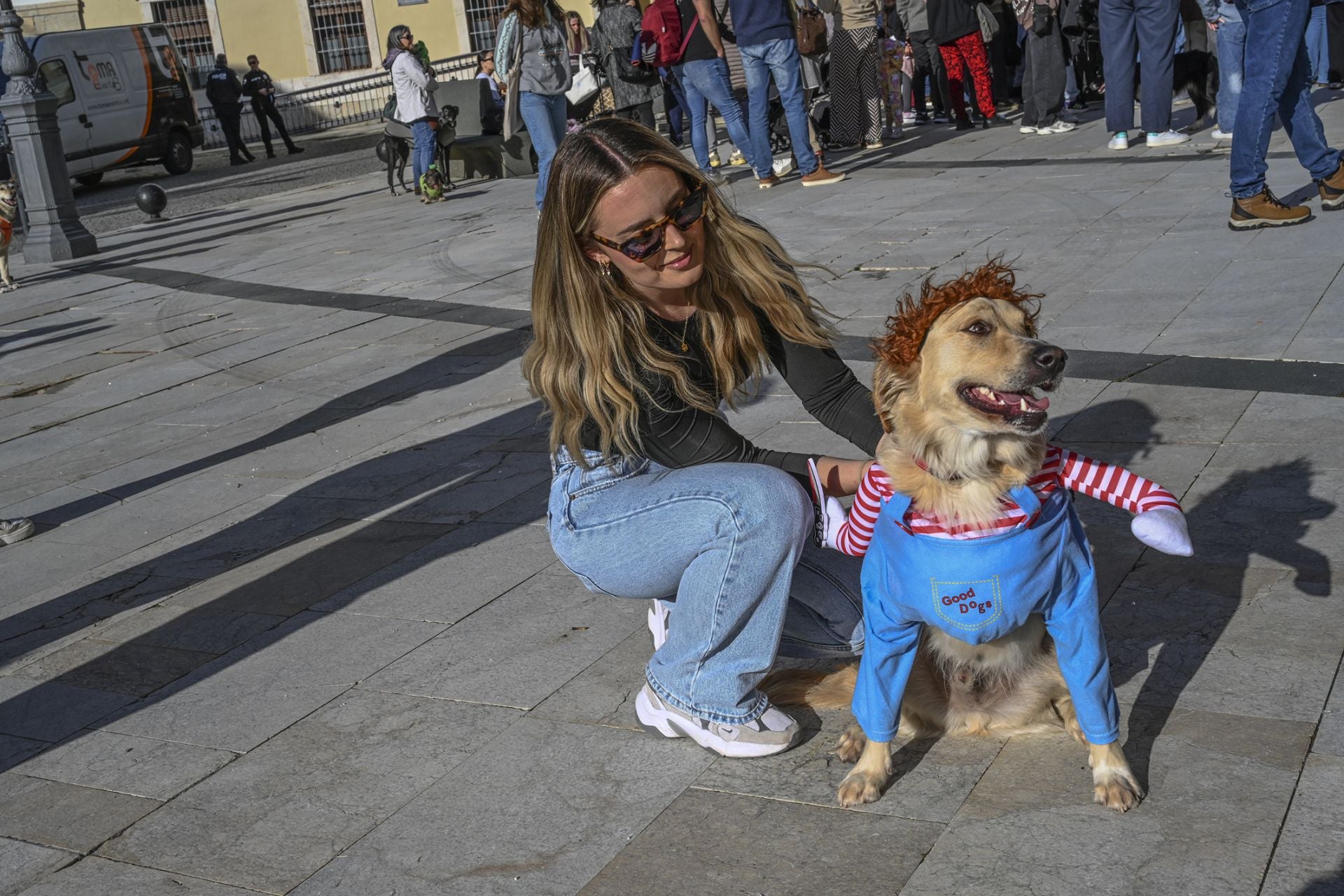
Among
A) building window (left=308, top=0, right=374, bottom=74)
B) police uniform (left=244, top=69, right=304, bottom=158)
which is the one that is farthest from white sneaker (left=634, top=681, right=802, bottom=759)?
building window (left=308, top=0, right=374, bottom=74)

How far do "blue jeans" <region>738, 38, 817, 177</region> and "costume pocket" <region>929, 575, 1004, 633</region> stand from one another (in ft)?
29.5

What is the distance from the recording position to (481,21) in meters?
37.1

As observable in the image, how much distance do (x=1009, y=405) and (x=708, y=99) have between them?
1020 cm

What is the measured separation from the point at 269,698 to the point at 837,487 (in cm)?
175

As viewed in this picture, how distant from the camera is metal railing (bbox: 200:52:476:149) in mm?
34188

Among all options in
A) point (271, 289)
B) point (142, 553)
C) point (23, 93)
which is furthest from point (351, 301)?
point (23, 93)

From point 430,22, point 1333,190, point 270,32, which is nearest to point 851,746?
point 1333,190

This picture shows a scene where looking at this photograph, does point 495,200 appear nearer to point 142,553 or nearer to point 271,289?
point 271,289

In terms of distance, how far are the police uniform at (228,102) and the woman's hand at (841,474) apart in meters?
23.3

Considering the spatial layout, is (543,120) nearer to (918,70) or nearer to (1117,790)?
(918,70)

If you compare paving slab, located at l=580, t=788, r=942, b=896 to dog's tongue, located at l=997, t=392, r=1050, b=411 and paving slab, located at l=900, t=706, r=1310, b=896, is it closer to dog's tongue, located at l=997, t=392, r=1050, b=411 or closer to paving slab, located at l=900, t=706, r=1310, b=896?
paving slab, located at l=900, t=706, r=1310, b=896

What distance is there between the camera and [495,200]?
46.3ft

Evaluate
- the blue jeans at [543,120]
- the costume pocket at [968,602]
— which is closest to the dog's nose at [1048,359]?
the costume pocket at [968,602]

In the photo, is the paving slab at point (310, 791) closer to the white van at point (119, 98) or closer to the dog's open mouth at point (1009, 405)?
the dog's open mouth at point (1009, 405)
